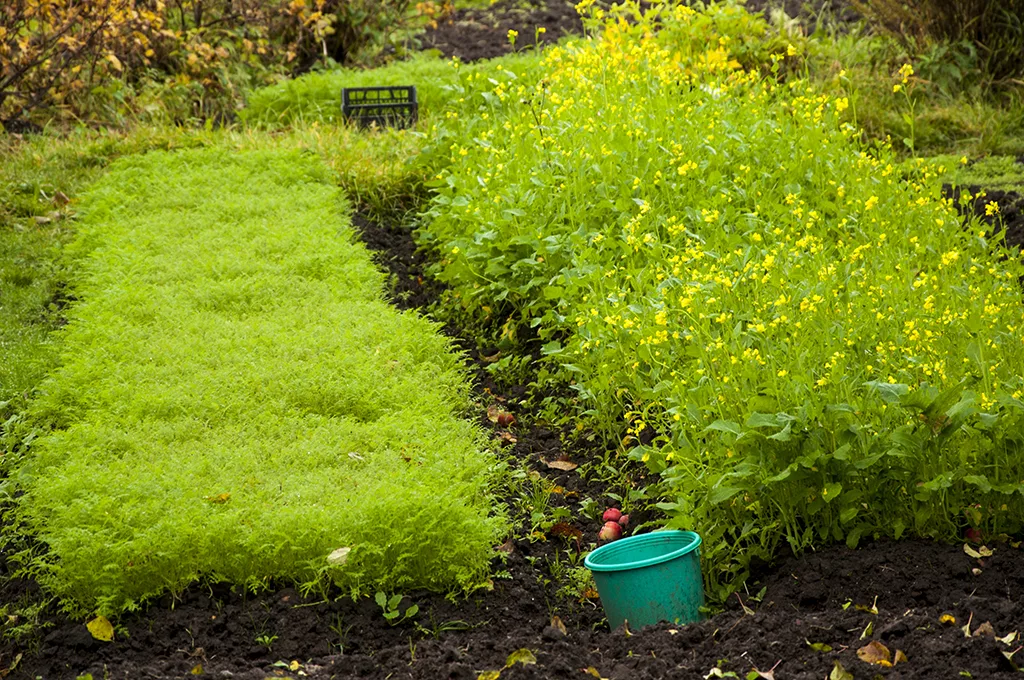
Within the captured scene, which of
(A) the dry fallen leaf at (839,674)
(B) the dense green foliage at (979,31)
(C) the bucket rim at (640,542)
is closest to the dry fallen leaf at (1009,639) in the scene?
(A) the dry fallen leaf at (839,674)

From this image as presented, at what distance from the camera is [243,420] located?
4699 mm

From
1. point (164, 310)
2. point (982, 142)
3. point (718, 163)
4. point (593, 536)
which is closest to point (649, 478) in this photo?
point (593, 536)

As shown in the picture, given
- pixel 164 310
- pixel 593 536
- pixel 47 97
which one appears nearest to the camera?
pixel 593 536

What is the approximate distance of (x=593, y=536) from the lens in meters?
4.12

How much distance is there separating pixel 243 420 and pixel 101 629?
132 centimetres

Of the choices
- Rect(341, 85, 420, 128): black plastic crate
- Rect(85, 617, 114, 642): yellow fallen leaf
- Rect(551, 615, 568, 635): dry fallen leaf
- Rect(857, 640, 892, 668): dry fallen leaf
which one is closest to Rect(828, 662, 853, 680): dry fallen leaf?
Rect(857, 640, 892, 668): dry fallen leaf

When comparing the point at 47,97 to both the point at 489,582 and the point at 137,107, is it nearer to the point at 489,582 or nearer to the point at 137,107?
the point at 137,107

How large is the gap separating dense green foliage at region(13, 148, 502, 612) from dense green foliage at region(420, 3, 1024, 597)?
2.18 feet

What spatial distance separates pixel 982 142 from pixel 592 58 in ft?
8.88

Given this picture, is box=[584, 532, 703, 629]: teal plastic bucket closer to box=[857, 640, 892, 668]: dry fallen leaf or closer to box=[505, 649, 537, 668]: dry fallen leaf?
box=[505, 649, 537, 668]: dry fallen leaf

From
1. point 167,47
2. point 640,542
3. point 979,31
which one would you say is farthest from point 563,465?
point 167,47

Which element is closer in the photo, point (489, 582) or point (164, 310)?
point (489, 582)

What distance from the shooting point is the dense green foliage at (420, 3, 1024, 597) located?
11.6 ft

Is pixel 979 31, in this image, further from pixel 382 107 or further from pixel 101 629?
pixel 101 629
